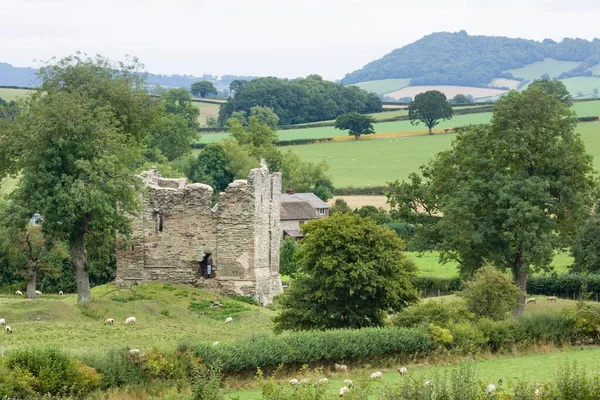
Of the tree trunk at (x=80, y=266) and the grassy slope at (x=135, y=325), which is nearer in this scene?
the grassy slope at (x=135, y=325)

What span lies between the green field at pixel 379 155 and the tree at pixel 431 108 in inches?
182

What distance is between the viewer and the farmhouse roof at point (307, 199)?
3825 inches

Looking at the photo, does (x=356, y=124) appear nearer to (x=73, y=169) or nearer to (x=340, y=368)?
(x=73, y=169)

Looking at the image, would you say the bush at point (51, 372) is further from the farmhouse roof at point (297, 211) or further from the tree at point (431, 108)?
the tree at point (431, 108)

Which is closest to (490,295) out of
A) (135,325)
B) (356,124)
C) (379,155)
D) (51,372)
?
(135,325)

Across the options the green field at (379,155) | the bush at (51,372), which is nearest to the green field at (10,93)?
the green field at (379,155)

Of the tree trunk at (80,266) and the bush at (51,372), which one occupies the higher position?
the bush at (51,372)

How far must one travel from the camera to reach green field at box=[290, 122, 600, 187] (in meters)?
117

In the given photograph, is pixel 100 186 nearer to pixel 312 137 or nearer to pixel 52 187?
pixel 52 187

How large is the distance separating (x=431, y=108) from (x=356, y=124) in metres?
9.67

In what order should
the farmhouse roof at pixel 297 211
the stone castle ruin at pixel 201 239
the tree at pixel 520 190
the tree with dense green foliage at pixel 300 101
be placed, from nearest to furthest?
the tree at pixel 520 190 < the stone castle ruin at pixel 201 239 < the farmhouse roof at pixel 297 211 < the tree with dense green foliage at pixel 300 101

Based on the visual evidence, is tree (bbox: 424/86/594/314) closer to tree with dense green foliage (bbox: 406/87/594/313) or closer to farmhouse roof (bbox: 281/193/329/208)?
tree with dense green foliage (bbox: 406/87/594/313)

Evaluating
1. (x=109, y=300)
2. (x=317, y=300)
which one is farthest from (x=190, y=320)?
(x=317, y=300)

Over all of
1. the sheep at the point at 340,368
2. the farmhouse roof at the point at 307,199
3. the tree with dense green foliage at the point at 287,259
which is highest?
the sheep at the point at 340,368
